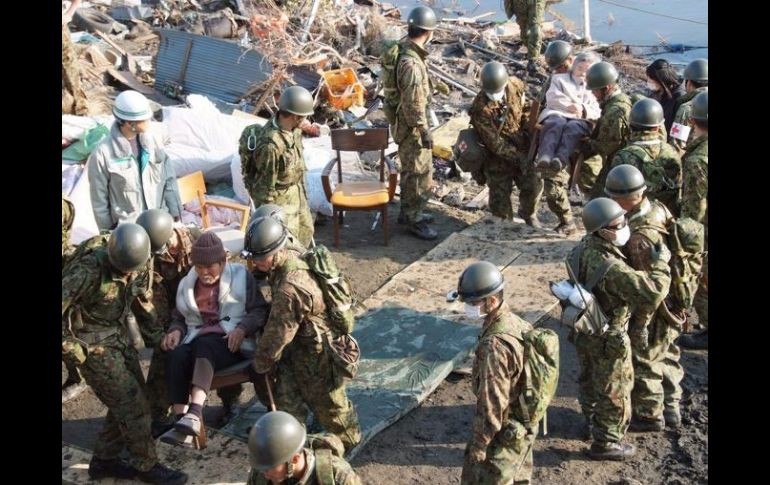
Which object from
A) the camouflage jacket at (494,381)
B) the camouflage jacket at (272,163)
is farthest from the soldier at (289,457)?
the camouflage jacket at (272,163)

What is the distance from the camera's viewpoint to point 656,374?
6258mm

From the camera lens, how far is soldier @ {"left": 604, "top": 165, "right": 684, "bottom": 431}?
5938 millimetres

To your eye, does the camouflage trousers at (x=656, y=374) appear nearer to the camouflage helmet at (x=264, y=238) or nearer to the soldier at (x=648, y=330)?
the soldier at (x=648, y=330)

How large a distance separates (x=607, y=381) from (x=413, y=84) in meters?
3.88

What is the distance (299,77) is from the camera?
39.6ft

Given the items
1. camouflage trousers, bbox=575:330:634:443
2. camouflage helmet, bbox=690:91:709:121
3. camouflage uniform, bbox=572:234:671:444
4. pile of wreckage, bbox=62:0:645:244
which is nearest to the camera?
camouflage uniform, bbox=572:234:671:444

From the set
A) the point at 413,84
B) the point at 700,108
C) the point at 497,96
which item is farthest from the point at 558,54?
the point at 700,108

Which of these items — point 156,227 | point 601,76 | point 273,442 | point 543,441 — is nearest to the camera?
point 273,442

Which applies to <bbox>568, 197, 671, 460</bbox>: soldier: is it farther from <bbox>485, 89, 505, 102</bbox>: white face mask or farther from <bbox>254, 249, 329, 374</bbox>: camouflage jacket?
<bbox>485, 89, 505, 102</bbox>: white face mask

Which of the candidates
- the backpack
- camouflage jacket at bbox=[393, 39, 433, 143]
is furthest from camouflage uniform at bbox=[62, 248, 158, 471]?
camouflage jacket at bbox=[393, 39, 433, 143]

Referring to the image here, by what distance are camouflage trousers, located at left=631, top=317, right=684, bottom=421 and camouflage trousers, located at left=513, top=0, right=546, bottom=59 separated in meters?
9.18

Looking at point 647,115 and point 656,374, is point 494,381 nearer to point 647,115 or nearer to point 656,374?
point 656,374

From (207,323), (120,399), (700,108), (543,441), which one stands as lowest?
(543,441)
